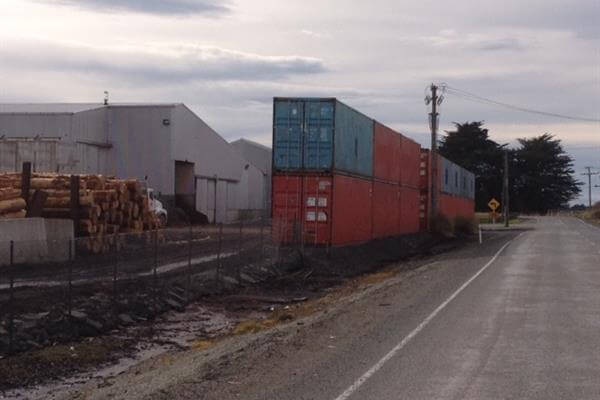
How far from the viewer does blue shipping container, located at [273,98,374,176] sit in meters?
29.8

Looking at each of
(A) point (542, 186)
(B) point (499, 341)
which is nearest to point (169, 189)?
(B) point (499, 341)

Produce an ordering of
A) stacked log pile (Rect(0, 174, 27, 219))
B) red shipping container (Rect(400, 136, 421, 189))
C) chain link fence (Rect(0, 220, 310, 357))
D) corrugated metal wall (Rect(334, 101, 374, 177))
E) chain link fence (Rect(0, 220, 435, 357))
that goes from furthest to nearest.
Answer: red shipping container (Rect(400, 136, 421, 189))
corrugated metal wall (Rect(334, 101, 374, 177))
stacked log pile (Rect(0, 174, 27, 219))
chain link fence (Rect(0, 220, 435, 357))
chain link fence (Rect(0, 220, 310, 357))

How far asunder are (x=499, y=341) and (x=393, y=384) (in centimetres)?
337

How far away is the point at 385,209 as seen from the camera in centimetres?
3975

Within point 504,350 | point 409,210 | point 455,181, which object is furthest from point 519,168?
point 504,350

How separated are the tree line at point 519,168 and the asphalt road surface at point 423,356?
120 meters

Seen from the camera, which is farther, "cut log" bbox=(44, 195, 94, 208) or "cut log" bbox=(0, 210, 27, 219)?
"cut log" bbox=(44, 195, 94, 208)

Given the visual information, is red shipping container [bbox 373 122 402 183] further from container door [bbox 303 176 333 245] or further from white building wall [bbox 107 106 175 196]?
white building wall [bbox 107 106 175 196]

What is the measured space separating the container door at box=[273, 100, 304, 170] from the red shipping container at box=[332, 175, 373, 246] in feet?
5.18

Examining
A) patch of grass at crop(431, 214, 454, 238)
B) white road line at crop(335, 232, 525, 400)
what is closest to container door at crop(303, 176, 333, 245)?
white road line at crop(335, 232, 525, 400)

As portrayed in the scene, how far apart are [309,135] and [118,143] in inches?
980

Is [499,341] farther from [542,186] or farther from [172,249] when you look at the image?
[542,186]

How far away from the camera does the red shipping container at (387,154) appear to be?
3722cm

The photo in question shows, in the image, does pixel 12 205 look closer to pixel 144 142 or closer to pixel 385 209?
pixel 385 209
